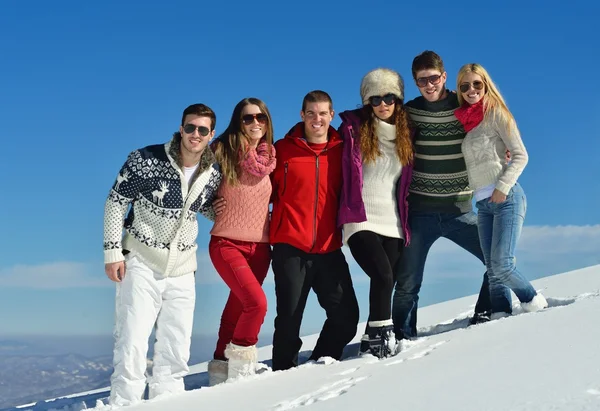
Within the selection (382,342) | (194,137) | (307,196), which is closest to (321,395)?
(382,342)

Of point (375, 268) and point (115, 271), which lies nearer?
point (115, 271)

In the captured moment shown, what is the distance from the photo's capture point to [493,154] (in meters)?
4.93

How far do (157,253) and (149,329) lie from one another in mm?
545

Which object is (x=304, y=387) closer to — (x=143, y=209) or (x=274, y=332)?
(x=274, y=332)

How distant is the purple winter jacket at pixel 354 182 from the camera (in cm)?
490

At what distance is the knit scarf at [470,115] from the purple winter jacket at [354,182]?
539 mm

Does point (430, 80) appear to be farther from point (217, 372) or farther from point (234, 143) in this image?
point (217, 372)

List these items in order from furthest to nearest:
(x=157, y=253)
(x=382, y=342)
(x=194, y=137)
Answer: (x=382, y=342), (x=194, y=137), (x=157, y=253)

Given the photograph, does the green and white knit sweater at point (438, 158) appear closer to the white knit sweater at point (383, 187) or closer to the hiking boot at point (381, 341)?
the white knit sweater at point (383, 187)

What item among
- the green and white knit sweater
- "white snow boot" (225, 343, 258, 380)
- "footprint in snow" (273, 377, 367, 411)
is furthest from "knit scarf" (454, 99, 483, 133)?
"white snow boot" (225, 343, 258, 380)

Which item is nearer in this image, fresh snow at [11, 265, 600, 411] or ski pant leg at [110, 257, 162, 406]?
fresh snow at [11, 265, 600, 411]

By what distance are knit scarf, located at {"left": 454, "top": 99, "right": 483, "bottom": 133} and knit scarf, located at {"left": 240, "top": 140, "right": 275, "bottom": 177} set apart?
152cm

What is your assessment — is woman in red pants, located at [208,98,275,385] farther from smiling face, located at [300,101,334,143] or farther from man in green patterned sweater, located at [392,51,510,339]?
man in green patterned sweater, located at [392,51,510,339]

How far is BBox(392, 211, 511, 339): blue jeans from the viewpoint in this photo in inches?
206
